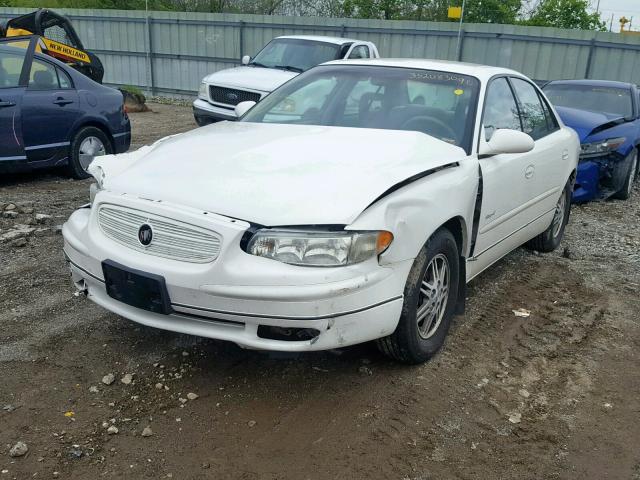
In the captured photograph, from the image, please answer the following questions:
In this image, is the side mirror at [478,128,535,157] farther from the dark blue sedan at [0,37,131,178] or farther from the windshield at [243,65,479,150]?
the dark blue sedan at [0,37,131,178]

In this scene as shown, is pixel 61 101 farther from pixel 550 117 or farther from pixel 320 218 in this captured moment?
pixel 320 218

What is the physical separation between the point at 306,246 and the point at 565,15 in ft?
115

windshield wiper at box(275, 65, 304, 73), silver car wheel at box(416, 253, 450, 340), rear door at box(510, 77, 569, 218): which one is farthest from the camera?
windshield wiper at box(275, 65, 304, 73)

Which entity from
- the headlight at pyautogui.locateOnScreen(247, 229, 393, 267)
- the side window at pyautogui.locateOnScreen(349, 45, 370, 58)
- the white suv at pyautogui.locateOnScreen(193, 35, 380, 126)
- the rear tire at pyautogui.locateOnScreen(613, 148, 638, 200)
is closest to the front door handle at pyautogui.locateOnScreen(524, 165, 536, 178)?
the headlight at pyautogui.locateOnScreen(247, 229, 393, 267)

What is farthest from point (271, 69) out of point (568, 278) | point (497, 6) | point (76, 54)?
point (497, 6)

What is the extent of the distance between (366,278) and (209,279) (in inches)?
28.0

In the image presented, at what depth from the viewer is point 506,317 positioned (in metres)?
4.48

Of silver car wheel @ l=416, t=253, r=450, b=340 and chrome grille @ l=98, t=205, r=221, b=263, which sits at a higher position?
chrome grille @ l=98, t=205, r=221, b=263

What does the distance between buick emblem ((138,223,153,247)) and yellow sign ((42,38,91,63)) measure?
329 inches

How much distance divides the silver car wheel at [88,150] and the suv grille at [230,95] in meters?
3.27

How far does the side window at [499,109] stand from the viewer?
4.30 meters

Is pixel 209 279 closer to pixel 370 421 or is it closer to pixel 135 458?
pixel 135 458

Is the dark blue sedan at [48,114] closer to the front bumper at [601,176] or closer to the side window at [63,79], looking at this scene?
the side window at [63,79]

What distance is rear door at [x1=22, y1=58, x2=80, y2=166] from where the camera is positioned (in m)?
7.04
